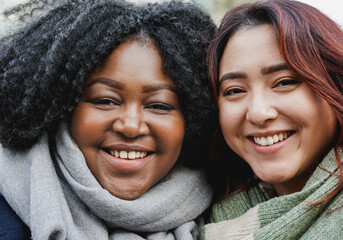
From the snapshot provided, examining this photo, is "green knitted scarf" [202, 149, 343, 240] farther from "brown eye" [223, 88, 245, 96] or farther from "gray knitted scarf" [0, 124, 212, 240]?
"brown eye" [223, 88, 245, 96]

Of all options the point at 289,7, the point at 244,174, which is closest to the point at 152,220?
the point at 244,174

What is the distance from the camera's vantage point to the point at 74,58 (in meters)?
2.15

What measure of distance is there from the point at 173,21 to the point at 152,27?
0.12 meters

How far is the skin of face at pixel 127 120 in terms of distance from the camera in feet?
7.21

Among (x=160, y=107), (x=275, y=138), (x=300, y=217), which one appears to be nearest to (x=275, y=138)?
(x=275, y=138)

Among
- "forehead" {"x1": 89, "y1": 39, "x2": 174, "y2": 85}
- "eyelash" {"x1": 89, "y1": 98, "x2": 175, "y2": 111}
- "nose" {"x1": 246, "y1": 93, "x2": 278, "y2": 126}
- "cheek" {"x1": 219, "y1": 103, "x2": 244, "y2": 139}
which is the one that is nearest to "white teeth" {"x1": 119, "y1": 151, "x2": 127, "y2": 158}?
"eyelash" {"x1": 89, "y1": 98, "x2": 175, "y2": 111}

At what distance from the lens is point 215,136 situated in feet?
8.27

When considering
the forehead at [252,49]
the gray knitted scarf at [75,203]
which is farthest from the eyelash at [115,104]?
the forehead at [252,49]

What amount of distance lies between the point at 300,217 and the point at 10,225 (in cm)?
130

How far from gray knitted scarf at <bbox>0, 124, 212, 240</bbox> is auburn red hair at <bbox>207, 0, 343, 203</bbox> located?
814 millimetres

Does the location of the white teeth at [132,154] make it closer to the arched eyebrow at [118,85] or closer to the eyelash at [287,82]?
the arched eyebrow at [118,85]

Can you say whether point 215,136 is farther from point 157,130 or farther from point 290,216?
point 290,216

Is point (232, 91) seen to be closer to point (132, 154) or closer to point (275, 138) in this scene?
point (275, 138)

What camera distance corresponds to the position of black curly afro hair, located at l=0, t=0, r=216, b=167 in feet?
7.11
